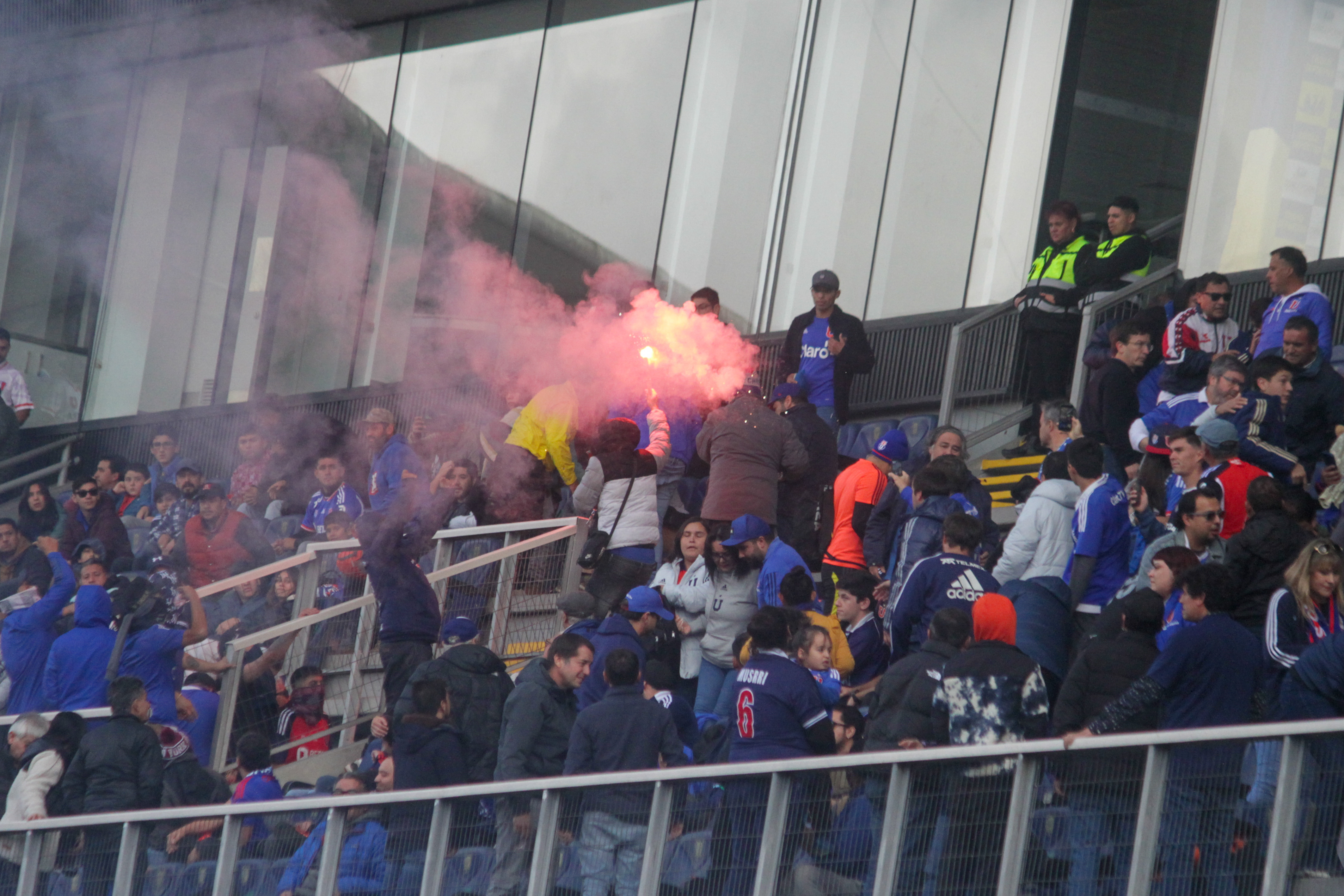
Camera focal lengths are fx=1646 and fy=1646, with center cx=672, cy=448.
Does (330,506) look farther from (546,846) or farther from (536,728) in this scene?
(546,846)

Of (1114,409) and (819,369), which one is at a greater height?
(819,369)

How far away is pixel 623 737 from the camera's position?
6.50 metres

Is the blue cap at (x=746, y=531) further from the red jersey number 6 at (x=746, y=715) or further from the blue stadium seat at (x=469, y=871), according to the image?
the blue stadium seat at (x=469, y=871)

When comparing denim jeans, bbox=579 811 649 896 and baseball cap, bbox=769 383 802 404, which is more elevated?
baseball cap, bbox=769 383 802 404

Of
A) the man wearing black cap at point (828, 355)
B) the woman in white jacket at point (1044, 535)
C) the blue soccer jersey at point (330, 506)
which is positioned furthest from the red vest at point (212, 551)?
the woman in white jacket at point (1044, 535)

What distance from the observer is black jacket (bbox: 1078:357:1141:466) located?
30.4 feet

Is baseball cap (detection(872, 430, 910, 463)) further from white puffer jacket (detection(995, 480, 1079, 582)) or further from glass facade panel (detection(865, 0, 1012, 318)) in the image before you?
glass facade panel (detection(865, 0, 1012, 318))

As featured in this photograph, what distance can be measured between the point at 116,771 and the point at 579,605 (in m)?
2.41

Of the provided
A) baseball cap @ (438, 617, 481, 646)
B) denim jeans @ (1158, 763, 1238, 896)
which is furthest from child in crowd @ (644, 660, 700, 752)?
denim jeans @ (1158, 763, 1238, 896)

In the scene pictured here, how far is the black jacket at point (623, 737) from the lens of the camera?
6.47 m

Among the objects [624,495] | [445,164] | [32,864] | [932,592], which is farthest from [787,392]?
[445,164]

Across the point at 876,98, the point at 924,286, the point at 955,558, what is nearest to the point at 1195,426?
the point at 955,558

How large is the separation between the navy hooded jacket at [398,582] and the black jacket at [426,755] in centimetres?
191

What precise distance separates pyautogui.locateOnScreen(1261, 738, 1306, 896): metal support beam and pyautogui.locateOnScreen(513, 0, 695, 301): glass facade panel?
40.6 feet
